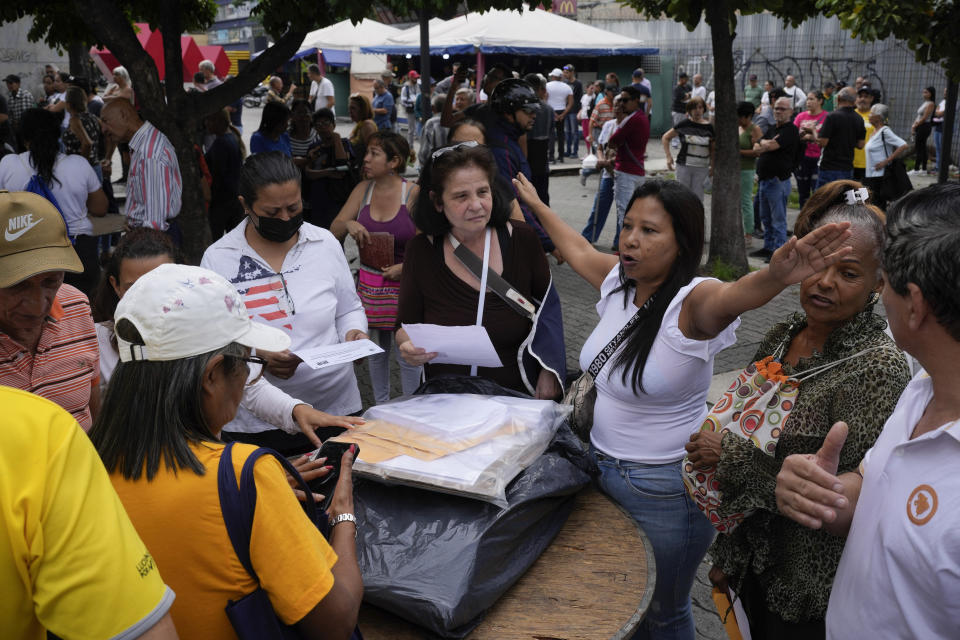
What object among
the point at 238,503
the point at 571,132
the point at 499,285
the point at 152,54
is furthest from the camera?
the point at 571,132

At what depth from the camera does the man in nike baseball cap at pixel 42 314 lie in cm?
223

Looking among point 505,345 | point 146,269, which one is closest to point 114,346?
point 146,269

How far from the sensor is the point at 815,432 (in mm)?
2045

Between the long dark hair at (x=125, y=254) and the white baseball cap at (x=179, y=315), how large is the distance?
4.62 feet

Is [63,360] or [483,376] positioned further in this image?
[483,376]

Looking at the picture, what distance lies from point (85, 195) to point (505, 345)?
4469mm

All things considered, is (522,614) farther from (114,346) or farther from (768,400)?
(114,346)

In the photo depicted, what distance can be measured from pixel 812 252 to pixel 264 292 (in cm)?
205

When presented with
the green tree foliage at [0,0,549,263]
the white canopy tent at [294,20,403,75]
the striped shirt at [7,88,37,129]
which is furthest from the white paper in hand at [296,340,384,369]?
the white canopy tent at [294,20,403,75]

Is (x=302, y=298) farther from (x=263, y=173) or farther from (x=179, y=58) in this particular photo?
(x=179, y=58)

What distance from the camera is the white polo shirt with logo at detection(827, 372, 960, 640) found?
1478mm

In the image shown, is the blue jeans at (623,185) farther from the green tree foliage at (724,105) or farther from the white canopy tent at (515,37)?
the white canopy tent at (515,37)

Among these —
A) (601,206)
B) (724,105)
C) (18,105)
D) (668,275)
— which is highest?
(18,105)

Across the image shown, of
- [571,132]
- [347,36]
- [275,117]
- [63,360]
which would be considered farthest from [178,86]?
[347,36]
